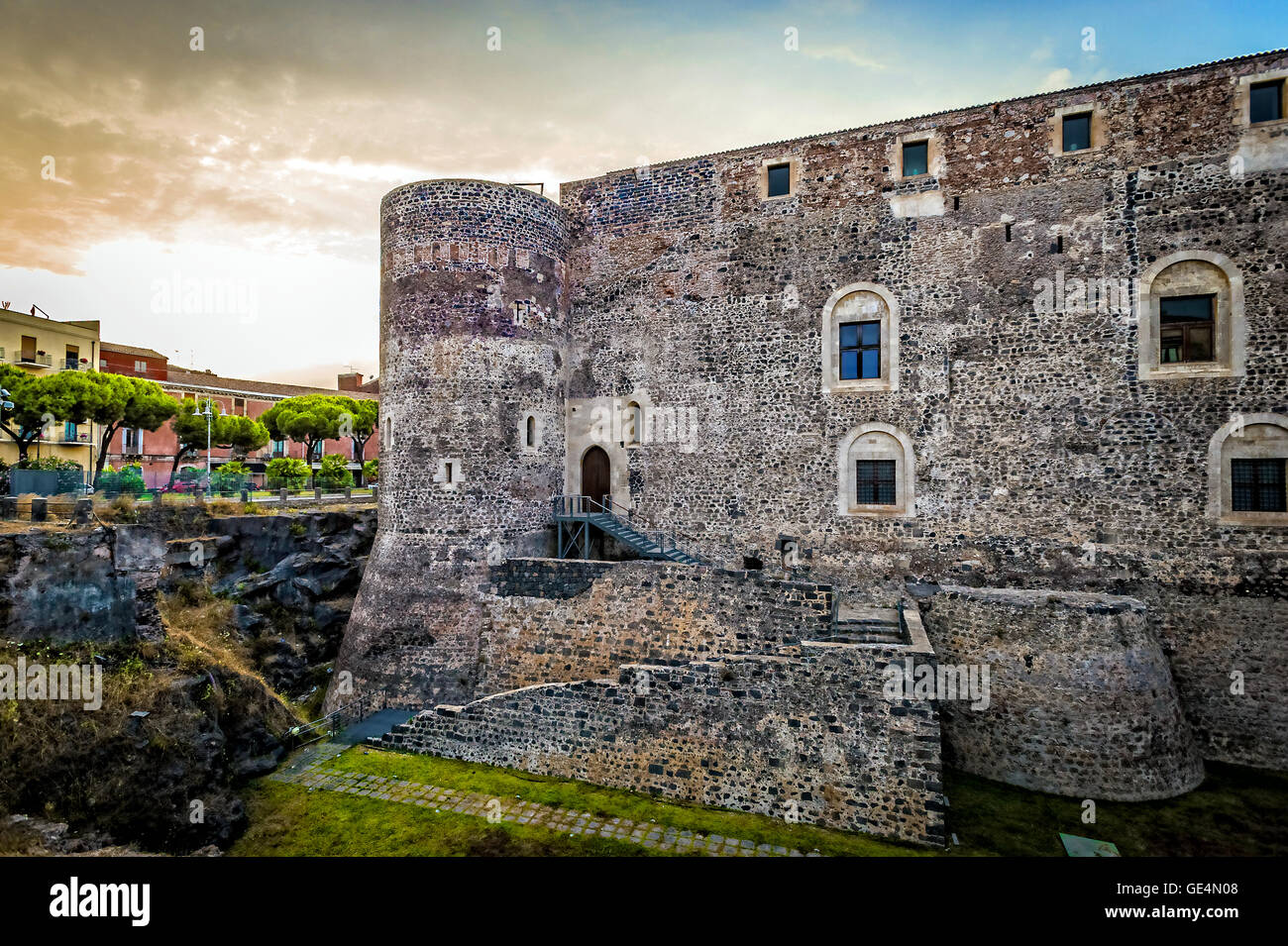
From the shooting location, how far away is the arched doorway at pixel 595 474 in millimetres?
17656

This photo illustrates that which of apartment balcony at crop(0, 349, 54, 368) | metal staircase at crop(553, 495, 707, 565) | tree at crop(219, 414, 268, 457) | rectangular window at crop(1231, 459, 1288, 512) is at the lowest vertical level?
metal staircase at crop(553, 495, 707, 565)

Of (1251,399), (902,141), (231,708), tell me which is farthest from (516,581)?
(1251,399)

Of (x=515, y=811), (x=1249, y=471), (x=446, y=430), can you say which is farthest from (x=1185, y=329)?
(x=446, y=430)

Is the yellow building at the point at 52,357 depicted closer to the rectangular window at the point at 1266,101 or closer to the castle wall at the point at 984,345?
the castle wall at the point at 984,345

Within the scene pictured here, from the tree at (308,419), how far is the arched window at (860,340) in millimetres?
28004

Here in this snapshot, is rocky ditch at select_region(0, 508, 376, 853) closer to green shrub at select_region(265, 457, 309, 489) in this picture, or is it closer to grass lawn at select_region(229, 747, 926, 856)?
grass lawn at select_region(229, 747, 926, 856)

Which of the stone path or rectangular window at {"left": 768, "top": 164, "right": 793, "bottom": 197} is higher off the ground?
rectangular window at {"left": 768, "top": 164, "right": 793, "bottom": 197}

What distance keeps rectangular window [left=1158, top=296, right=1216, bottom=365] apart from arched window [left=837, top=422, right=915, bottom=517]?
5185 mm

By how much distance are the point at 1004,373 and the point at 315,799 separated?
15.3 m

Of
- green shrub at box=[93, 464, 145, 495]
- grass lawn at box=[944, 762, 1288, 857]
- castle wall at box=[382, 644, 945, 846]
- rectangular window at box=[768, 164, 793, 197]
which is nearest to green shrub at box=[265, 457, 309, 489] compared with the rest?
green shrub at box=[93, 464, 145, 495]

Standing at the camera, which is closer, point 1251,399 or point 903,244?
point 1251,399

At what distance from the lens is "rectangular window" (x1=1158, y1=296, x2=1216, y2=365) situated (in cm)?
1303
